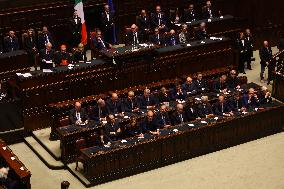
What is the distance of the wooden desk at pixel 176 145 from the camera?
48.4ft

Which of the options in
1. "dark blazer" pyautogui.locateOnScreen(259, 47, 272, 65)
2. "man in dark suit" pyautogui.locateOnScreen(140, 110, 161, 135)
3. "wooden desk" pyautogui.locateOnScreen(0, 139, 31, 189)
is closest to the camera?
"wooden desk" pyautogui.locateOnScreen(0, 139, 31, 189)

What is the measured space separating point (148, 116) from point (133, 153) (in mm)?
1144

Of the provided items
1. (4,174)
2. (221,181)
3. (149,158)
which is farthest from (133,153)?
(4,174)

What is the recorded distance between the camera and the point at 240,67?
20797mm

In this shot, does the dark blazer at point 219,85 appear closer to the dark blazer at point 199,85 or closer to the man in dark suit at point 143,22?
the dark blazer at point 199,85

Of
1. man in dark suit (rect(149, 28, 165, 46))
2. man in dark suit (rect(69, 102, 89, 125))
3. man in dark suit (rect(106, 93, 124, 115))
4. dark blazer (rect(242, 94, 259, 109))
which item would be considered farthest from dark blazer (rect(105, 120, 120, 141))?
man in dark suit (rect(149, 28, 165, 46))

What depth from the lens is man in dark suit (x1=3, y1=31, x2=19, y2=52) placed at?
18.5 metres

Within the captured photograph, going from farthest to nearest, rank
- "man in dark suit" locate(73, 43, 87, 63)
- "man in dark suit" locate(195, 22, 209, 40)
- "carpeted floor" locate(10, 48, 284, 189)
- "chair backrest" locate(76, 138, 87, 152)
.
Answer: "man in dark suit" locate(195, 22, 209, 40) < "man in dark suit" locate(73, 43, 87, 63) < "chair backrest" locate(76, 138, 87, 152) < "carpeted floor" locate(10, 48, 284, 189)

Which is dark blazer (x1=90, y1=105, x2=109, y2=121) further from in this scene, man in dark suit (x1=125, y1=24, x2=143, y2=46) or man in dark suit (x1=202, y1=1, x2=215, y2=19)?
man in dark suit (x1=202, y1=1, x2=215, y2=19)

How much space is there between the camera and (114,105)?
16688mm

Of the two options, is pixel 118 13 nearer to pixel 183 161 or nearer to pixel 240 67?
pixel 240 67

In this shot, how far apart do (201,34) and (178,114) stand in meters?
4.67

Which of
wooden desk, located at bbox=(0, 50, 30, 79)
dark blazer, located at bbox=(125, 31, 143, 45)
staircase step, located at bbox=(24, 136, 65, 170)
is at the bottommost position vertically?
staircase step, located at bbox=(24, 136, 65, 170)

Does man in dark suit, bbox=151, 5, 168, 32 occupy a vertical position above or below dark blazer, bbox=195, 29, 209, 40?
above
